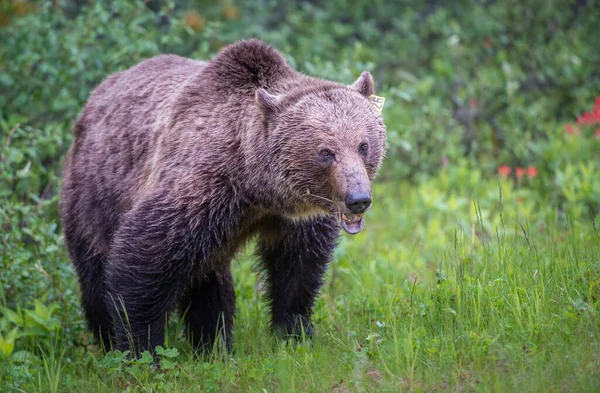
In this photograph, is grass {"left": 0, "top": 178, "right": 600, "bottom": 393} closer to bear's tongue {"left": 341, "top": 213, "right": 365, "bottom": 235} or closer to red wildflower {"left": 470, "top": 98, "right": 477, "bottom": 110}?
bear's tongue {"left": 341, "top": 213, "right": 365, "bottom": 235}

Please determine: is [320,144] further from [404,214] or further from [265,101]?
[404,214]

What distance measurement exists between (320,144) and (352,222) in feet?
1.64

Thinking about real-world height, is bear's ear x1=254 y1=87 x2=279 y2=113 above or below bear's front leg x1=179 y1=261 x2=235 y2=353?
above

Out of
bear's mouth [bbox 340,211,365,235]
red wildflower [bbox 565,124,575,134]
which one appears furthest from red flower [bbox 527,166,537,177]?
bear's mouth [bbox 340,211,365,235]

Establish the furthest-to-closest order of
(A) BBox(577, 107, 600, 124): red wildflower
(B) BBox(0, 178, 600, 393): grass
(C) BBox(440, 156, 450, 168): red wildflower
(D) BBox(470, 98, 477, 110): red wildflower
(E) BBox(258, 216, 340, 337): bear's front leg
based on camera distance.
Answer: (D) BBox(470, 98, 477, 110): red wildflower → (C) BBox(440, 156, 450, 168): red wildflower → (A) BBox(577, 107, 600, 124): red wildflower → (E) BBox(258, 216, 340, 337): bear's front leg → (B) BBox(0, 178, 600, 393): grass

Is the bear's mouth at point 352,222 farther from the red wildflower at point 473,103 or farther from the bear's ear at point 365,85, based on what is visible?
the red wildflower at point 473,103

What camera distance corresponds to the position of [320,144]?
482 centimetres

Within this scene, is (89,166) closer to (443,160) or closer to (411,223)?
(411,223)

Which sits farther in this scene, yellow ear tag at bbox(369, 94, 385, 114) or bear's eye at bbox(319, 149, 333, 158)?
yellow ear tag at bbox(369, 94, 385, 114)

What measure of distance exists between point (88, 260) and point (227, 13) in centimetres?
551

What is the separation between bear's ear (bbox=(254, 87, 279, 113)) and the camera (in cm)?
498

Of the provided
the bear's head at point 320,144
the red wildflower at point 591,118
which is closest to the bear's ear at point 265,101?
the bear's head at point 320,144

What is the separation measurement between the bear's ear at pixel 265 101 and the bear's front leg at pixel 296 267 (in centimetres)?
84

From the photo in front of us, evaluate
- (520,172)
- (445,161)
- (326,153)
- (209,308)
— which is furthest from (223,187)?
(445,161)
